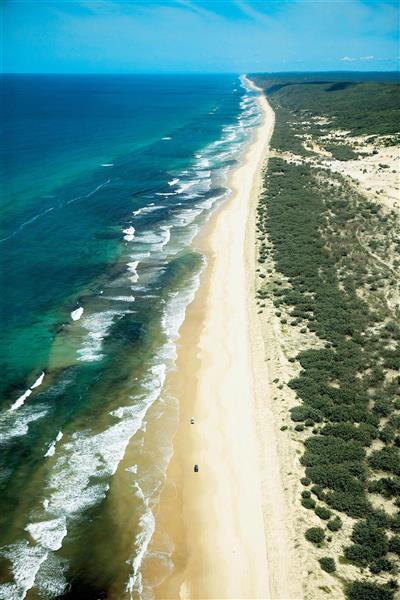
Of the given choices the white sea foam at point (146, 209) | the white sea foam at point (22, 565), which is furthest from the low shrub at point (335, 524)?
the white sea foam at point (146, 209)

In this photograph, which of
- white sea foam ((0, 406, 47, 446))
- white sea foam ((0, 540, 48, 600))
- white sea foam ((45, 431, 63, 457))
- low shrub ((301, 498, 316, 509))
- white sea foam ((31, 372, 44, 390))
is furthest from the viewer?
white sea foam ((31, 372, 44, 390))

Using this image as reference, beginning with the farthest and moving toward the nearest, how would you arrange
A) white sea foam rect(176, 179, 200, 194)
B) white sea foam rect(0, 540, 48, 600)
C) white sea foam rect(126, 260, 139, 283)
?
white sea foam rect(176, 179, 200, 194) → white sea foam rect(126, 260, 139, 283) → white sea foam rect(0, 540, 48, 600)

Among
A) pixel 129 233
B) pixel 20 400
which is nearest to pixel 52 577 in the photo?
pixel 20 400

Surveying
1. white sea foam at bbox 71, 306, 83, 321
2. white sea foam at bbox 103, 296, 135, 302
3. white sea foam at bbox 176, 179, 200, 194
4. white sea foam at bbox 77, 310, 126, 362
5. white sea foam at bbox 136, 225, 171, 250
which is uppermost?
white sea foam at bbox 176, 179, 200, 194

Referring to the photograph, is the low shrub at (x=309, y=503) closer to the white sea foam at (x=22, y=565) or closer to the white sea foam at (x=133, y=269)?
the white sea foam at (x=22, y=565)

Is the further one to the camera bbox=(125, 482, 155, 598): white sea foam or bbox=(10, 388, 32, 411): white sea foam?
bbox=(10, 388, 32, 411): white sea foam

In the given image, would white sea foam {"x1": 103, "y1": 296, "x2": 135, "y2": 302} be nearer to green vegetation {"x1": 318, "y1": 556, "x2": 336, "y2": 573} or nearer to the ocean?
the ocean

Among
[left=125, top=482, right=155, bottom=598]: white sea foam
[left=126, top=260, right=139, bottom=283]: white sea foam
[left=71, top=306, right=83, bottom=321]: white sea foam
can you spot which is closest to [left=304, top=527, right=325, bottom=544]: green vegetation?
[left=125, top=482, right=155, bottom=598]: white sea foam
